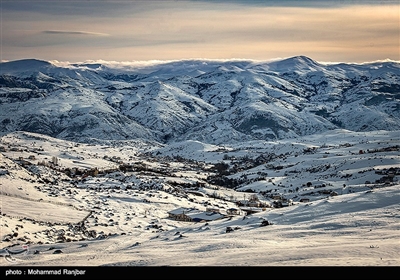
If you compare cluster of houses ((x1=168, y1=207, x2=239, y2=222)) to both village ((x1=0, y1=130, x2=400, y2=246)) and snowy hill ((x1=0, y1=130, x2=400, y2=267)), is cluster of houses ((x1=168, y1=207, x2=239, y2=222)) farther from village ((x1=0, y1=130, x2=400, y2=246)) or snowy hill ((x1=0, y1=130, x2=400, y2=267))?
snowy hill ((x1=0, y1=130, x2=400, y2=267))

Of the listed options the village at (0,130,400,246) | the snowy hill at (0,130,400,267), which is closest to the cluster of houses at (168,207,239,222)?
the village at (0,130,400,246)

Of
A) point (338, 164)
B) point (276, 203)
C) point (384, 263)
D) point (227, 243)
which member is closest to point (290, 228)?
point (227, 243)

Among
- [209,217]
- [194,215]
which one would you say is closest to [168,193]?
[194,215]

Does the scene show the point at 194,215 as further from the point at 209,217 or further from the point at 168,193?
the point at 168,193

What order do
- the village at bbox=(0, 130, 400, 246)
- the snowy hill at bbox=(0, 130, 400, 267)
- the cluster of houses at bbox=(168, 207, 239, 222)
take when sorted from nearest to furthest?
the snowy hill at bbox=(0, 130, 400, 267), the village at bbox=(0, 130, 400, 246), the cluster of houses at bbox=(168, 207, 239, 222)

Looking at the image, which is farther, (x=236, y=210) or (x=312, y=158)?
(x=312, y=158)

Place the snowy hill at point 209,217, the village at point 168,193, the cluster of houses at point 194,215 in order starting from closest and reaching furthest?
the snowy hill at point 209,217 < the village at point 168,193 < the cluster of houses at point 194,215

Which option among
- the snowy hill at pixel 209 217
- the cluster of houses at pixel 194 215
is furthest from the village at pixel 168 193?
the snowy hill at pixel 209 217

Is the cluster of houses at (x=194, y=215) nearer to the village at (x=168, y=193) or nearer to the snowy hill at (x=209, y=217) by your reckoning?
the village at (x=168, y=193)
